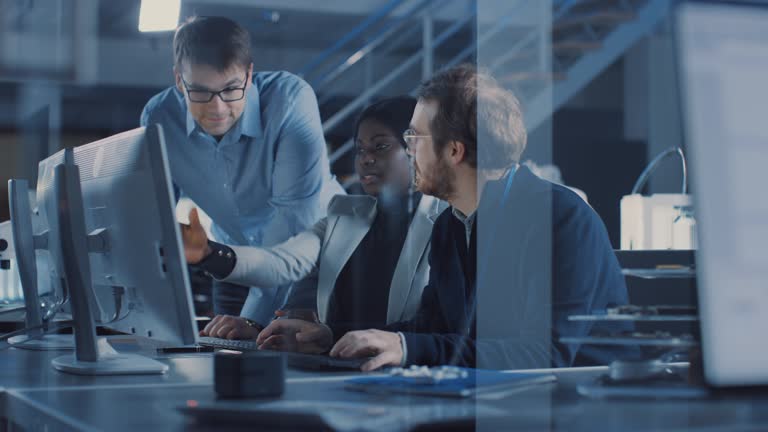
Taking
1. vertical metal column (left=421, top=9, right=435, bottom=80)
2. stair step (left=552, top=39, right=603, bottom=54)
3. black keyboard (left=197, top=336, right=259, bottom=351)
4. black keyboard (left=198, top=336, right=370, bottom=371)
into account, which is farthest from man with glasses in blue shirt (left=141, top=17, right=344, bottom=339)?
stair step (left=552, top=39, right=603, bottom=54)

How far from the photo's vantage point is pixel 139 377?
1523mm

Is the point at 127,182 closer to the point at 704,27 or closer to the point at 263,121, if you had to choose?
the point at 704,27

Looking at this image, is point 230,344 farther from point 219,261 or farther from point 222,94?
point 222,94

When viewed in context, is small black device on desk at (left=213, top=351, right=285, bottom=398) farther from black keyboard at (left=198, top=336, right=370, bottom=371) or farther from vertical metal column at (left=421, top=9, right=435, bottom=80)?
vertical metal column at (left=421, top=9, right=435, bottom=80)

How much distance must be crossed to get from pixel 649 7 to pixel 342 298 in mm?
4278

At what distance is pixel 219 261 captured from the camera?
7.29 ft

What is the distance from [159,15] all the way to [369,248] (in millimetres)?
1678

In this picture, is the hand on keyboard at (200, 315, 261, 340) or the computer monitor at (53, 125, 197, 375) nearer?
the computer monitor at (53, 125, 197, 375)

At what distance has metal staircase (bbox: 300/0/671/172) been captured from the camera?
512cm

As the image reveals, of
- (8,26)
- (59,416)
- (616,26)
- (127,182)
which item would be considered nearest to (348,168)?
(8,26)

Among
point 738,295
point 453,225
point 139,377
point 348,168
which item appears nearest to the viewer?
point 738,295

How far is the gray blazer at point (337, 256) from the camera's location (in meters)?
2.40

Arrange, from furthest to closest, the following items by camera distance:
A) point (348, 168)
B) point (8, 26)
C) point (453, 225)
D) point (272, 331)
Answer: point (348, 168) → point (8, 26) → point (453, 225) → point (272, 331)

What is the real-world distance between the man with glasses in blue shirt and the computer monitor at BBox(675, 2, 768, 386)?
2.31 meters
